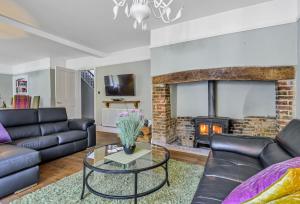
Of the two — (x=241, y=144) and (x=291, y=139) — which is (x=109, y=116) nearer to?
(x=241, y=144)

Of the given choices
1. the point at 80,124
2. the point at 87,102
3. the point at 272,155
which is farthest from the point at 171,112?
the point at 87,102

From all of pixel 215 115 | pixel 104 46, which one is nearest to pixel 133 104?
pixel 104 46

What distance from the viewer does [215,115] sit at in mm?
3662

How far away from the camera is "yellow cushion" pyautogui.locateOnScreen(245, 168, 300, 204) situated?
2.32 ft

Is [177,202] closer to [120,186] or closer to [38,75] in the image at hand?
[120,186]

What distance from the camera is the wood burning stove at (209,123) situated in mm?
3496

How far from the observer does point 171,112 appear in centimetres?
407

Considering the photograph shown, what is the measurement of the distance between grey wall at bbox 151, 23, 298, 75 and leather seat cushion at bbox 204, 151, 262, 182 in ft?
5.87

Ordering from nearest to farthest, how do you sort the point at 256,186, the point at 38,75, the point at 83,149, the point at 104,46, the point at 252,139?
the point at 256,186, the point at 252,139, the point at 83,149, the point at 104,46, the point at 38,75

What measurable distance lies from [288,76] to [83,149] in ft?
12.3

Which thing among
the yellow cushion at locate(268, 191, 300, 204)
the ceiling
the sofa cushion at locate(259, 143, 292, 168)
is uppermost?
the ceiling

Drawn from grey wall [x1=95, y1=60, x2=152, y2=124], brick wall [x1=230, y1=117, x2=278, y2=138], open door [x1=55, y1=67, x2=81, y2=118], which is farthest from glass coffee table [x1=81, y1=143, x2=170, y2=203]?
open door [x1=55, y1=67, x2=81, y2=118]

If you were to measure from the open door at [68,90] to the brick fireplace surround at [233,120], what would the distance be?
Result: 11.3 feet

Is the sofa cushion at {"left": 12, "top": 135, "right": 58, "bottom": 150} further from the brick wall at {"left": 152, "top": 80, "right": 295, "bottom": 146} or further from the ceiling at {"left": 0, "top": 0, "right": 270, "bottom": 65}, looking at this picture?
the ceiling at {"left": 0, "top": 0, "right": 270, "bottom": 65}
